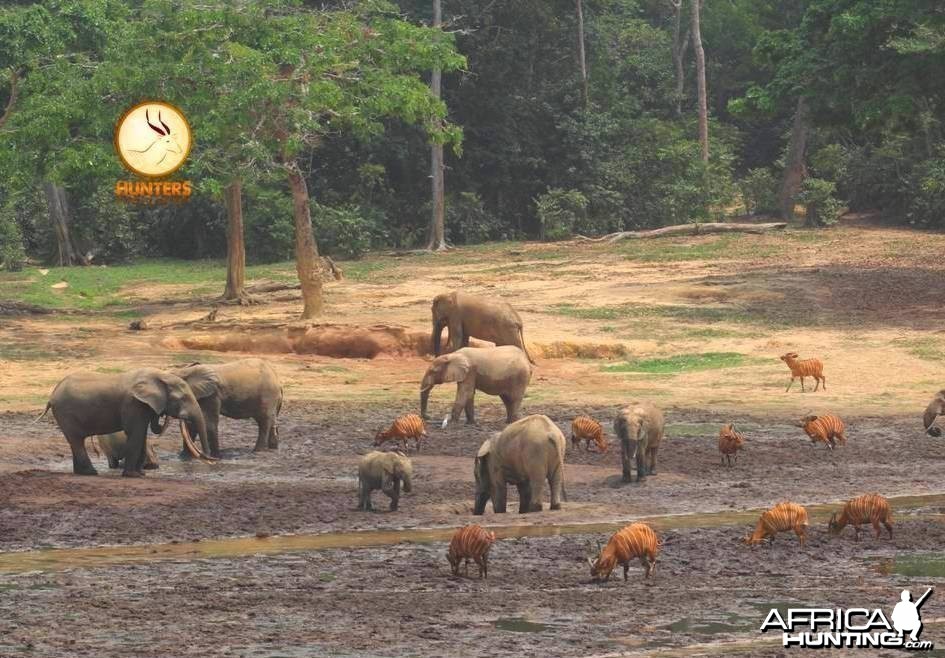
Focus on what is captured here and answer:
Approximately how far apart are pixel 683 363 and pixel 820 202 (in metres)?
22.0

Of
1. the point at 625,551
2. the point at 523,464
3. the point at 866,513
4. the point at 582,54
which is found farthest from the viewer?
the point at 582,54

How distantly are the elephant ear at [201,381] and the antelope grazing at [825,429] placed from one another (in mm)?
6578

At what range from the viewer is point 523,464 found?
16.1 m

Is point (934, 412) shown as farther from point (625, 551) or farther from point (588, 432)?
point (625, 551)

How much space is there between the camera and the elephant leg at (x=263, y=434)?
2019 centimetres

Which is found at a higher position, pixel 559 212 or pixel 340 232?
pixel 559 212

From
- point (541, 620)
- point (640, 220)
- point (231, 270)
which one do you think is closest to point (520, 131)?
point (640, 220)

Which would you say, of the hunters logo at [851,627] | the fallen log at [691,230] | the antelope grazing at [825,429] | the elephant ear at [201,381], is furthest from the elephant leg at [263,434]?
the fallen log at [691,230]

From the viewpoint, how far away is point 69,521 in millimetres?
15852

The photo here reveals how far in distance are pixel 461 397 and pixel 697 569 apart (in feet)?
27.2

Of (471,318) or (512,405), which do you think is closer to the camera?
(512,405)

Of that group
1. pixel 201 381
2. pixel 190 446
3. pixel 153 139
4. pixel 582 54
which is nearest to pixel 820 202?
pixel 582 54

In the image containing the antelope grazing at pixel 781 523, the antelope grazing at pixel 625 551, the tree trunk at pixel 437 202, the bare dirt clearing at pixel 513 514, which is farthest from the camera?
the tree trunk at pixel 437 202

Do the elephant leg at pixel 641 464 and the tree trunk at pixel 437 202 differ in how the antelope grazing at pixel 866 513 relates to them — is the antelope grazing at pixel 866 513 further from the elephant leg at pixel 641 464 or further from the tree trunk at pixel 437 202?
the tree trunk at pixel 437 202
